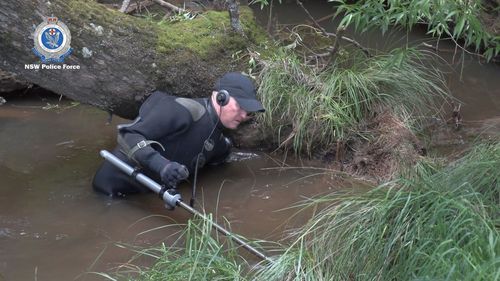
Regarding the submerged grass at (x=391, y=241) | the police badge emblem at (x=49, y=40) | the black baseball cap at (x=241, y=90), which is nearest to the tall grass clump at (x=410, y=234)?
the submerged grass at (x=391, y=241)

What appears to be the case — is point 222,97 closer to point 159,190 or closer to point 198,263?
point 159,190

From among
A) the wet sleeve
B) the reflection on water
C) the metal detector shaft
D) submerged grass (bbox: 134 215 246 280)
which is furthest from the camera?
the wet sleeve

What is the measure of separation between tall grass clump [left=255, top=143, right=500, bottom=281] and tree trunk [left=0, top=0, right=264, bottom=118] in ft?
6.61

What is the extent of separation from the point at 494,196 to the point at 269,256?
46.7 inches

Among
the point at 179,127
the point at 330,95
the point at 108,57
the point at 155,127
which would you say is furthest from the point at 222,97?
the point at 330,95

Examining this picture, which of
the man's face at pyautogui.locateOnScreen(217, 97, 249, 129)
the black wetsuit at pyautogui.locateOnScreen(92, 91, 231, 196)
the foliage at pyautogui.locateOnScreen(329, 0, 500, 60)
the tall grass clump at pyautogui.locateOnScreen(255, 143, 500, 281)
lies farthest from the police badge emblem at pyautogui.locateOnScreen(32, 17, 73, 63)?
the tall grass clump at pyautogui.locateOnScreen(255, 143, 500, 281)

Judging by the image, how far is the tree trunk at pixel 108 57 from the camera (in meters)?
5.01

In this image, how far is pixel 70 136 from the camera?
5984 mm

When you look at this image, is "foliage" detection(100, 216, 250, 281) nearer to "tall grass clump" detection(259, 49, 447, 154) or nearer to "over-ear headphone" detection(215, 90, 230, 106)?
"over-ear headphone" detection(215, 90, 230, 106)

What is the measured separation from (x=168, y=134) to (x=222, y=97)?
1.40ft

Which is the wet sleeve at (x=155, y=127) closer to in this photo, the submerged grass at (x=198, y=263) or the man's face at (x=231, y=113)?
the man's face at (x=231, y=113)

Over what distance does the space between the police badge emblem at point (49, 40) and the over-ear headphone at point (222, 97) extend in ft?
3.70

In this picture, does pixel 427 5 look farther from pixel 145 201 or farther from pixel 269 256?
pixel 145 201

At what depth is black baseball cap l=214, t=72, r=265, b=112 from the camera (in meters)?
4.92
